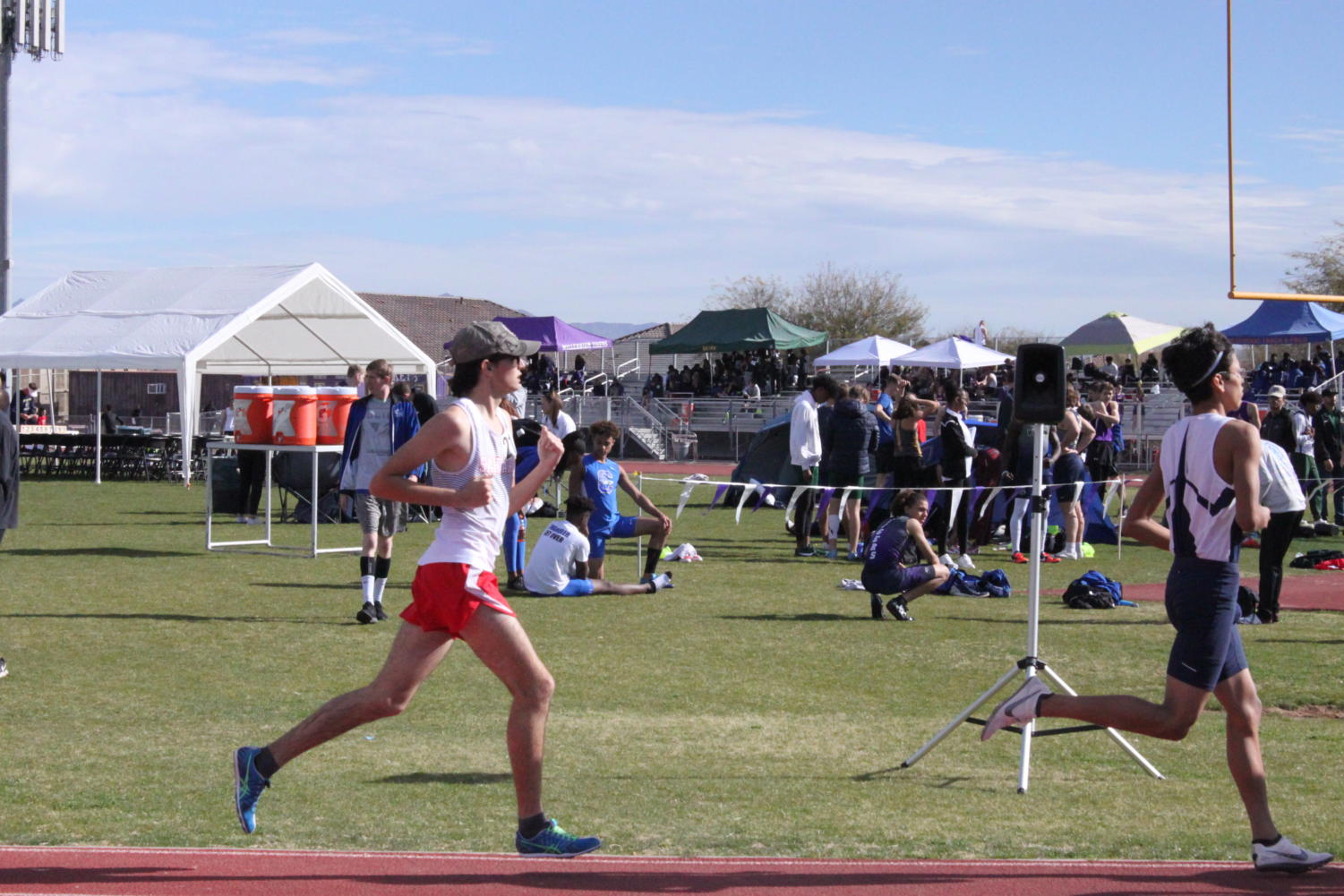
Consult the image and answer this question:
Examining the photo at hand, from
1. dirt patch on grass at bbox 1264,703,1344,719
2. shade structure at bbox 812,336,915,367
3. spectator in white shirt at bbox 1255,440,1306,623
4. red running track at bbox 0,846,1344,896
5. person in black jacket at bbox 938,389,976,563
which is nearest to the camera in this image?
red running track at bbox 0,846,1344,896

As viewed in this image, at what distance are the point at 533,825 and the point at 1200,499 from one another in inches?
100

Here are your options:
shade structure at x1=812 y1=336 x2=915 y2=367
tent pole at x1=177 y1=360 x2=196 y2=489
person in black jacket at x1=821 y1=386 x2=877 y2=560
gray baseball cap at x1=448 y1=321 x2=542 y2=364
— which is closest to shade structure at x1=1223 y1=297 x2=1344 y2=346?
shade structure at x1=812 y1=336 x2=915 y2=367

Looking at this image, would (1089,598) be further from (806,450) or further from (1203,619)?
(1203,619)

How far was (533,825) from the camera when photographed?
5113 mm

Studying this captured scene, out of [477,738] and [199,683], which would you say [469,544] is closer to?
[477,738]

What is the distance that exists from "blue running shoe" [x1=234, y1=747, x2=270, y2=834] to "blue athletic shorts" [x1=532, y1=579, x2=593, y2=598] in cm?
781

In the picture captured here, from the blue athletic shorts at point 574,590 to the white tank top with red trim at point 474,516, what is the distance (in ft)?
25.7

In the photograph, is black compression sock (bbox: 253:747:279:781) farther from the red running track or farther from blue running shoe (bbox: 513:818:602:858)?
blue running shoe (bbox: 513:818:602:858)

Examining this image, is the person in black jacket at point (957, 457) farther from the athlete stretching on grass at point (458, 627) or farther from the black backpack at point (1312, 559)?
the athlete stretching on grass at point (458, 627)

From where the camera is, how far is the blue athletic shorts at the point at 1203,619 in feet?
16.8

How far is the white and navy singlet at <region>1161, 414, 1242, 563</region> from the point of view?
16.9 ft

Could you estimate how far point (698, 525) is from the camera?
20.9 m

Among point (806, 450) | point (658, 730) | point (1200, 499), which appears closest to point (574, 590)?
point (806, 450)

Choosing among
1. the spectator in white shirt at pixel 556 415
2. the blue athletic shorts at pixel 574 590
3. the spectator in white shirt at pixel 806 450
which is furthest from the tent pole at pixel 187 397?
the blue athletic shorts at pixel 574 590
